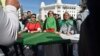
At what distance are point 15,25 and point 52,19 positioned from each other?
282 inches

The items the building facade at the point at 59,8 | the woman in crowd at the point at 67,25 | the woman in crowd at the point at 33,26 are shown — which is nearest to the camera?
the woman in crowd at the point at 67,25

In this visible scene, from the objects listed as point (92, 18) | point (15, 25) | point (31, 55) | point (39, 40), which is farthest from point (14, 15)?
point (31, 55)

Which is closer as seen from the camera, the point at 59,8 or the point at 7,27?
the point at 7,27

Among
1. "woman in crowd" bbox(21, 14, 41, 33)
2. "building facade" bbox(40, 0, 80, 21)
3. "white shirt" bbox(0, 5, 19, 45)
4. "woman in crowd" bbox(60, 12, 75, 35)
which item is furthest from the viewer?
"building facade" bbox(40, 0, 80, 21)

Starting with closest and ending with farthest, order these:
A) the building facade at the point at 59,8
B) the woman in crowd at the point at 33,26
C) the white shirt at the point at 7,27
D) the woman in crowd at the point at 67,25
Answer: the white shirt at the point at 7,27
the woman in crowd at the point at 67,25
the woman in crowd at the point at 33,26
the building facade at the point at 59,8

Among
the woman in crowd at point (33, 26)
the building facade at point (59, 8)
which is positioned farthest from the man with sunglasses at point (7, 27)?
the building facade at point (59, 8)

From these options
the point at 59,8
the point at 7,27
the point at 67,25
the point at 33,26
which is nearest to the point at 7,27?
the point at 7,27

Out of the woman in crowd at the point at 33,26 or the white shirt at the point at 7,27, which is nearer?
the white shirt at the point at 7,27

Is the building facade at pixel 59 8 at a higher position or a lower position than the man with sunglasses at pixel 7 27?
lower

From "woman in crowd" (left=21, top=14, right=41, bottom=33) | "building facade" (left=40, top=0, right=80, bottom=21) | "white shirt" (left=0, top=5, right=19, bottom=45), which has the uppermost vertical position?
"white shirt" (left=0, top=5, right=19, bottom=45)

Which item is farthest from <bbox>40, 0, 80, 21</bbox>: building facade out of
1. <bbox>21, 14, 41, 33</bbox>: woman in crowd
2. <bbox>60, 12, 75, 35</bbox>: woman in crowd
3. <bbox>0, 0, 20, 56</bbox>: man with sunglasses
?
<bbox>0, 0, 20, 56</bbox>: man with sunglasses

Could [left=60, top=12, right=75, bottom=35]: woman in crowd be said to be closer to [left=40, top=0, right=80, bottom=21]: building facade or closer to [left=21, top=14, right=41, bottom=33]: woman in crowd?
[left=21, top=14, right=41, bottom=33]: woman in crowd

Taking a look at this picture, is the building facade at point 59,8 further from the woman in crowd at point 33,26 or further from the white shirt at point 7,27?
→ the white shirt at point 7,27

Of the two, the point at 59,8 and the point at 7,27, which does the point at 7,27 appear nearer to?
the point at 7,27
